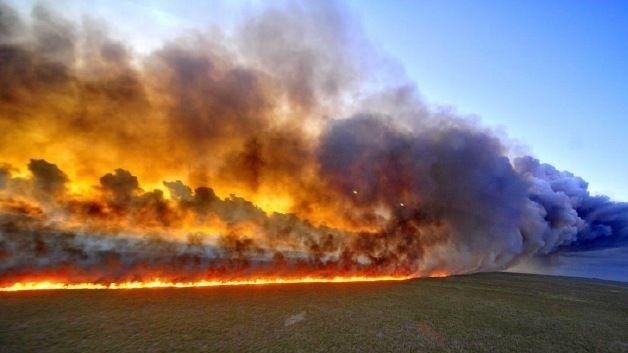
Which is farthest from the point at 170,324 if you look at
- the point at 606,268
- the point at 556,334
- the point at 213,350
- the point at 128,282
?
the point at 606,268

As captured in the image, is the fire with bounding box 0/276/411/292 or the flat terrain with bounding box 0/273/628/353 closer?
the flat terrain with bounding box 0/273/628/353

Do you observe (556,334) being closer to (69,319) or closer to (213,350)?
(213,350)

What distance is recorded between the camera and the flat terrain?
16234 mm

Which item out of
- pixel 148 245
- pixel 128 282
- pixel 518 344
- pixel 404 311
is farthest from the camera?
pixel 148 245

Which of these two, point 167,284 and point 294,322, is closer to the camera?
point 294,322

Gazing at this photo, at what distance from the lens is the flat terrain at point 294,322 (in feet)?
53.3

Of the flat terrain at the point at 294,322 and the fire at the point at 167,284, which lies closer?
the flat terrain at the point at 294,322

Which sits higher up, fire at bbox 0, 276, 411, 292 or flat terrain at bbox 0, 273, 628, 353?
fire at bbox 0, 276, 411, 292

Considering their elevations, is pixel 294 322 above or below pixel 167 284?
below

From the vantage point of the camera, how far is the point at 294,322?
2034 centimetres

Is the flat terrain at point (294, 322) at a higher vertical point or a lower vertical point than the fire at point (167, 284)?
lower

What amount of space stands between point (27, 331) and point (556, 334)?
2996 centimetres

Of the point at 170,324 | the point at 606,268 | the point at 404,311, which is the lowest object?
the point at 606,268

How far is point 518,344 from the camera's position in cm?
1823
